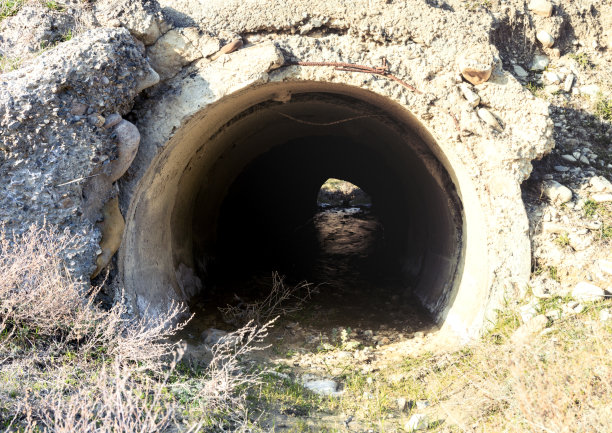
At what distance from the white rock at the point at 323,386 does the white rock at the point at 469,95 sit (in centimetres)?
260

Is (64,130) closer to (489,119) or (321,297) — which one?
(489,119)

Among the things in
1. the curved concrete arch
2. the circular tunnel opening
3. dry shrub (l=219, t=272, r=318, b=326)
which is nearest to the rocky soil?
the curved concrete arch

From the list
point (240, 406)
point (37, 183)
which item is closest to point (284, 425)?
point (240, 406)

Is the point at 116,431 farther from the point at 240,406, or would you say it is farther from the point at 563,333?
the point at 563,333

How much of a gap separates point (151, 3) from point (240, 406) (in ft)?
10.7

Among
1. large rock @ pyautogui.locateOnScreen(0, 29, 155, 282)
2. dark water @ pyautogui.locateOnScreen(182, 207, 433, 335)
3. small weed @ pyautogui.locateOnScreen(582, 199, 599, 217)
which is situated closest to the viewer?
large rock @ pyautogui.locateOnScreen(0, 29, 155, 282)

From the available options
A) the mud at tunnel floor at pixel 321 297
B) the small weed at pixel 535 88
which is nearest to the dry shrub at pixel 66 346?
the mud at tunnel floor at pixel 321 297

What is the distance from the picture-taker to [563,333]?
384 cm

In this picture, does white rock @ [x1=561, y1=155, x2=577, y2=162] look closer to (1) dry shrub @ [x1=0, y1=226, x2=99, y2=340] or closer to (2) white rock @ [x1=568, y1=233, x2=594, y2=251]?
(2) white rock @ [x1=568, y1=233, x2=594, y2=251]

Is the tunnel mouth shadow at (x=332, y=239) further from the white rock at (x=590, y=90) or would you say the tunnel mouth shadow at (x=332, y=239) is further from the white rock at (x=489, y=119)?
the white rock at (x=590, y=90)

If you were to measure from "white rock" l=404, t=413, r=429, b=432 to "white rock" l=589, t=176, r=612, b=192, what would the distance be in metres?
2.58

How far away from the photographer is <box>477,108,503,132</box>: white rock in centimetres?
441

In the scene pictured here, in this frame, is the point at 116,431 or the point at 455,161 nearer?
the point at 116,431

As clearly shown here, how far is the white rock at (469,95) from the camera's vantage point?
14.5 feet
